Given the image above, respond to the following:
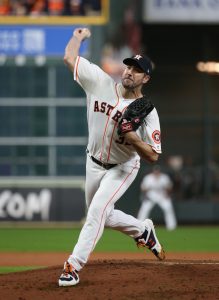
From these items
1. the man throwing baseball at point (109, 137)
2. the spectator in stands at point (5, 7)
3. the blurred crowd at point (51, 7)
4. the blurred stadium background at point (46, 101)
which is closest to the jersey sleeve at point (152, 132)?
the man throwing baseball at point (109, 137)

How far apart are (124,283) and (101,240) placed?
8637 millimetres

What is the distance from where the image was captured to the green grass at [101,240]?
45.6ft

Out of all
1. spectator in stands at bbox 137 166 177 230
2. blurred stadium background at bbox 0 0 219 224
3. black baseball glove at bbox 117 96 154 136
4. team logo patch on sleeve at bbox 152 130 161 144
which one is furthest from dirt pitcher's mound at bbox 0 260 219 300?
spectator in stands at bbox 137 166 177 230

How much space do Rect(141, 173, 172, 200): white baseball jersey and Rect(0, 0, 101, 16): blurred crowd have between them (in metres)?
4.19

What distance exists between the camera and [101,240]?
15.9m

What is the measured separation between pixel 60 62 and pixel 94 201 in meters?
11.6

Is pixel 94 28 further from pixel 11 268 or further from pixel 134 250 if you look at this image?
pixel 11 268

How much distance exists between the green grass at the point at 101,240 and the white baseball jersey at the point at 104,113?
241 inches

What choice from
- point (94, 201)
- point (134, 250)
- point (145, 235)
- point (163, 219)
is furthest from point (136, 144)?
point (163, 219)

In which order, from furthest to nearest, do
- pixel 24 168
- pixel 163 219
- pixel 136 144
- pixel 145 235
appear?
pixel 163 219 < pixel 24 168 < pixel 145 235 < pixel 136 144

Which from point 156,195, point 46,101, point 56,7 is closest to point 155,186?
point 156,195

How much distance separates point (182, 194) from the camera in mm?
22328

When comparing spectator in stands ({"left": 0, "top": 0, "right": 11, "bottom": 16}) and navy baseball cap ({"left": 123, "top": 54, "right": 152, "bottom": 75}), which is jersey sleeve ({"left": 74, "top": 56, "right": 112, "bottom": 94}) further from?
spectator in stands ({"left": 0, "top": 0, "right": 11, "bottom": 16})

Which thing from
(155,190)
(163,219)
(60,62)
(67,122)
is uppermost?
(60,62)
